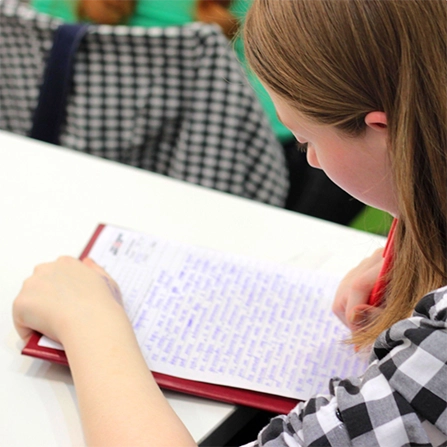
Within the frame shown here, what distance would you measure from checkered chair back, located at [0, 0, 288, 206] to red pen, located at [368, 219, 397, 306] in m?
0.58

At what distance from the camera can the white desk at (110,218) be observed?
89 centimetres

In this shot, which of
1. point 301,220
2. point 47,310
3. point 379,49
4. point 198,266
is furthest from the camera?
point 301,220

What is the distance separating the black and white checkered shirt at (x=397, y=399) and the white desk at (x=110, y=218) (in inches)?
13.5

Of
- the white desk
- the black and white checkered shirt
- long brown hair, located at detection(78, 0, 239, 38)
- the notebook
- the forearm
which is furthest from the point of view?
long brown hair, located at detection(78, 0, 239, 38)

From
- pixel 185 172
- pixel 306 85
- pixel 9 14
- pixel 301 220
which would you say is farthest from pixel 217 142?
pixel 306 85

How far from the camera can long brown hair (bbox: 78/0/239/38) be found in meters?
1.41

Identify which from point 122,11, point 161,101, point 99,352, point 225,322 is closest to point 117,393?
point 99,352

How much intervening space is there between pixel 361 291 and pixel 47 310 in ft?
1.21

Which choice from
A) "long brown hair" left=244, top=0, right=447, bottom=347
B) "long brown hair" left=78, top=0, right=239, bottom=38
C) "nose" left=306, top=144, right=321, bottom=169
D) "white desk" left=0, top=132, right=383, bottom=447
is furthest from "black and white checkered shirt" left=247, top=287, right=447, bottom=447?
"long brown hair" left=78, top=0, right=239, bottom=38

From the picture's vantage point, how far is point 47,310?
0.73 m

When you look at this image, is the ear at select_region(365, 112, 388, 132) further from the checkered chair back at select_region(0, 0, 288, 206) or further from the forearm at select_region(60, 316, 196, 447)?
the checkered chair back at select_region(0, 0, 288, 206)

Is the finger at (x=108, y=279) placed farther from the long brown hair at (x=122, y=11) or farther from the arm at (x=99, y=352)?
the long brown hair at (x=122, y=11)

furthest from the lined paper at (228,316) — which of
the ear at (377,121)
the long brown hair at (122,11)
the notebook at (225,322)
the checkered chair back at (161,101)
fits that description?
the long brown hair at (122,11)

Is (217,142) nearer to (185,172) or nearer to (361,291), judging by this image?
(185,172)
